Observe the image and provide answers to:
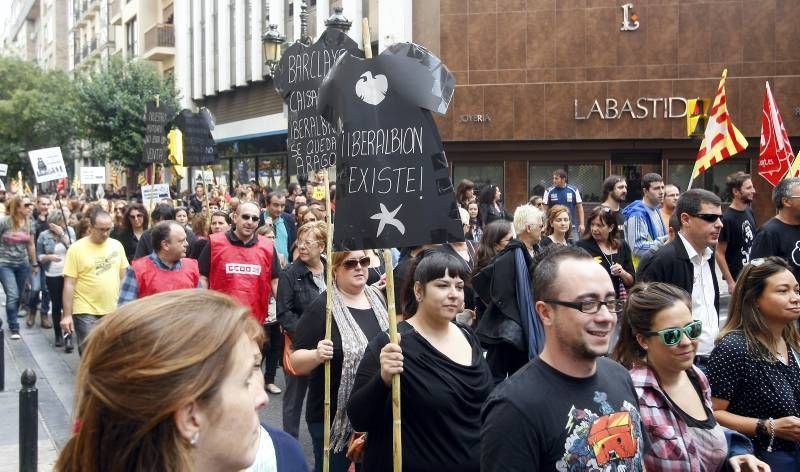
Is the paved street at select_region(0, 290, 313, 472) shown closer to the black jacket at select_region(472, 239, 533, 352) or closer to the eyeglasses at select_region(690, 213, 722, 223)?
the black jacket at select_region(472, 239, 533, 352)

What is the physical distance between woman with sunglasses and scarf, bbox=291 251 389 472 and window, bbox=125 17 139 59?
1788 inches

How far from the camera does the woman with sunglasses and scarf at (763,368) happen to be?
4.29 meters

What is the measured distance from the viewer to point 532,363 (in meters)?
3.06

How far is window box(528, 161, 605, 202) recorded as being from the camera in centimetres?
Answer: 2698

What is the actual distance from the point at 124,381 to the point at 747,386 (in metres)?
3.39

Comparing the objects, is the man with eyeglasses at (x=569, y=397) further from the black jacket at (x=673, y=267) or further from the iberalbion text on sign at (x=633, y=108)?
the iberalbion text on sign at (x=633, y=108)

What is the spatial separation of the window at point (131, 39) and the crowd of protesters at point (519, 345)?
138 ft

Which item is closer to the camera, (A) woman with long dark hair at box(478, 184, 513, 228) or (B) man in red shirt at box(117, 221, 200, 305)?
(B) man in red shirt at box(117, 221, 200, 305)

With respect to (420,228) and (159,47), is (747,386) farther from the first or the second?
(159,47)

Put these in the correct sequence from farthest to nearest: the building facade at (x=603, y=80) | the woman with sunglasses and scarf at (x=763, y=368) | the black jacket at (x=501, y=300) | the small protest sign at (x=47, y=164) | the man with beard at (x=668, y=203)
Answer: the building facade at (x=603, y=80) < the small protest sign at (x=47, y=164) < the man with beard at (x=668, y=203) < the black jacket at (x=501, y=300) < the woman with sunglasses and scarf at (x=763, y=368)

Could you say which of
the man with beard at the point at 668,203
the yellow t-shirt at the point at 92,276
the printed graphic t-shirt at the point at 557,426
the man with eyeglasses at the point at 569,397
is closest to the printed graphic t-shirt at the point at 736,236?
the man with beard at the point at 668,203

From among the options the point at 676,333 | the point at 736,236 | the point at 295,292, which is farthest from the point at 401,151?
the point at 736,236

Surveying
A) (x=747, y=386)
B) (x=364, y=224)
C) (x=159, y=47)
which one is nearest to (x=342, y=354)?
(x=364, y=224)

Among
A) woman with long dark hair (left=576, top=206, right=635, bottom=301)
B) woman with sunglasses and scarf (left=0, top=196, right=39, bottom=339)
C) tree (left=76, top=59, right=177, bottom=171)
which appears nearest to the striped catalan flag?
woman with long dark hair (left=576, top=206, right=635, bottom=301)
